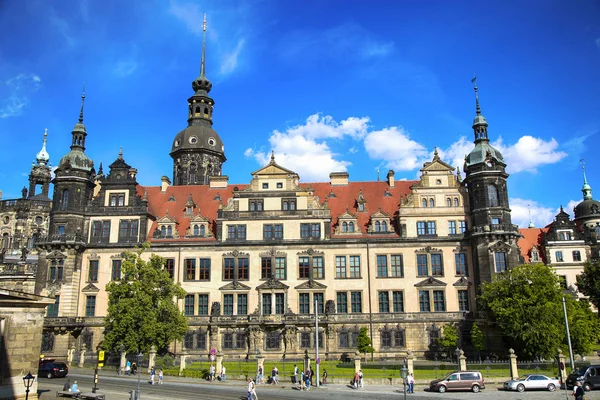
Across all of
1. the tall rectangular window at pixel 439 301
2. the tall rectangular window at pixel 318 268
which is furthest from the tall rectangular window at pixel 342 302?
the tall rectangular window at pixel 439 301

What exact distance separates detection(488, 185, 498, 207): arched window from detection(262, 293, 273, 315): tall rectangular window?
81.6 ft

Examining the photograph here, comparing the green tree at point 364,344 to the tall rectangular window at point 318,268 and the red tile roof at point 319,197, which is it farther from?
the red tile roof at point 319,197

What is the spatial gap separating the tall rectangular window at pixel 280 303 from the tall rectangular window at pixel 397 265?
11695 millimetres

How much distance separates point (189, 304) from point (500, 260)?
3190cm

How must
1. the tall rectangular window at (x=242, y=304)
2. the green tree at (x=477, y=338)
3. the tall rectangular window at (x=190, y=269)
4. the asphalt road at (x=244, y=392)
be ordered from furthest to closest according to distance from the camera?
the tall rectangular window at (x=190, y=269) < the tall rectangular window at (x=242, y=304) < the green tree at (x=477, y=338) < the asphalt road at (x=244, y=392)

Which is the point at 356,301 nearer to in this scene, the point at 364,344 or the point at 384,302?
the point at 384,302

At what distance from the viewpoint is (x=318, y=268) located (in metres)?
56.2

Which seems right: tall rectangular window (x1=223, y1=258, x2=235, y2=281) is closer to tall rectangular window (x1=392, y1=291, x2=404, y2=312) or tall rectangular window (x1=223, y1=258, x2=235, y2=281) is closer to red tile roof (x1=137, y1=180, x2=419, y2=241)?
red tile roof (x1=137, y1=180, x2=419, y2=241)

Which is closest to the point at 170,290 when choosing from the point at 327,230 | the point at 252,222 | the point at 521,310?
the point at 252,222

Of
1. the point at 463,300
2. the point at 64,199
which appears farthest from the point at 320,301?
the point at 64,199

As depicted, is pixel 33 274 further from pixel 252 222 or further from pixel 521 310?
pixel 521 310

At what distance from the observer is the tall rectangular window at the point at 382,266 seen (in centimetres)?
5591

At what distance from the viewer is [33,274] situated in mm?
75125

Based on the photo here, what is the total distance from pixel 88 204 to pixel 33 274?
902 inches
